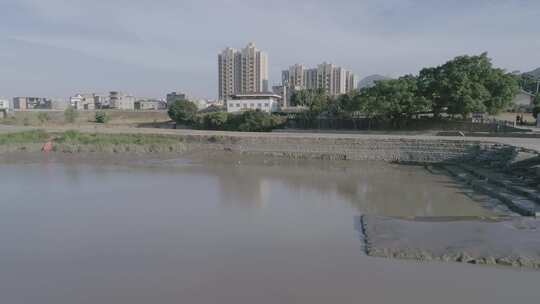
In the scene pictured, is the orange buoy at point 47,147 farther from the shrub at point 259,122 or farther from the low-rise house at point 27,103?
the low-rise house at point 27,103

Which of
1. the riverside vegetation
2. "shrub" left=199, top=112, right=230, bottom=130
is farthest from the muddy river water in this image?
"shrub" left=199, top=112, right=230, bottom=130

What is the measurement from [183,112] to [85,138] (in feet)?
70.8

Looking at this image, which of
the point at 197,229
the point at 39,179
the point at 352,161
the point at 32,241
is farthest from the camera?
the point at 352,161

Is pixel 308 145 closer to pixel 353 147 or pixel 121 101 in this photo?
pixel 353 147

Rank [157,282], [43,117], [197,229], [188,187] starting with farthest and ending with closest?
1. [43,117]
2. [188,187]
3. [197,229]
4. [157,282]

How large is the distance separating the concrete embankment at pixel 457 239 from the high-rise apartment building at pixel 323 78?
92147 mm

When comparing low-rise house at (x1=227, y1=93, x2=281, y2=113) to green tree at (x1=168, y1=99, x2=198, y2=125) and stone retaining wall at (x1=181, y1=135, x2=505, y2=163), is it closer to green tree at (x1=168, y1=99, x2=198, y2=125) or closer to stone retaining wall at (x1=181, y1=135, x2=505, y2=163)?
green tree at (x1=168, y1=99, x2=198, y2=125)

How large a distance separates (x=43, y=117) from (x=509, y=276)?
57.5 meters

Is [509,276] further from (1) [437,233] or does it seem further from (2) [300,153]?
(2) [300,153]

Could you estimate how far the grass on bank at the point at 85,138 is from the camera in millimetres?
27281

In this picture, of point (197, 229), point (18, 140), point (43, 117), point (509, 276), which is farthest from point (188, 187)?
point (43, 117)

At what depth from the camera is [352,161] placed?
22812mm

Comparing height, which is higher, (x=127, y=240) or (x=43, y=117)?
(x=43, y=117)

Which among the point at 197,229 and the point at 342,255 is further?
the point at 197,229
